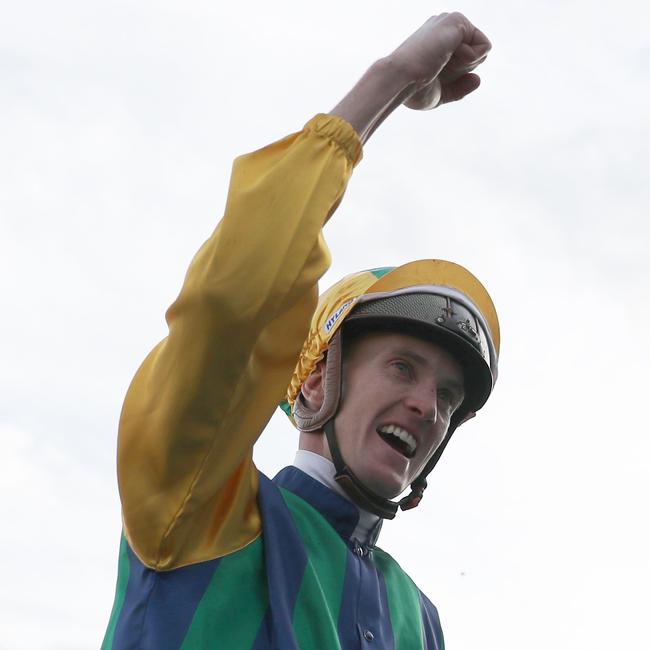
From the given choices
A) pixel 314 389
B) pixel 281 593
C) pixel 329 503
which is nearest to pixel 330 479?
pixel 329 503

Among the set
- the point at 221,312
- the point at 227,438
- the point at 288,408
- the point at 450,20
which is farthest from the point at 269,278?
the point at 288,408

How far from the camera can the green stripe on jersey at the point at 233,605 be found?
3719 mm

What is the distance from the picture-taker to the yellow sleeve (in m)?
3.48

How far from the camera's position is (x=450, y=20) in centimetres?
413

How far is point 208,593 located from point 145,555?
0.78 feet

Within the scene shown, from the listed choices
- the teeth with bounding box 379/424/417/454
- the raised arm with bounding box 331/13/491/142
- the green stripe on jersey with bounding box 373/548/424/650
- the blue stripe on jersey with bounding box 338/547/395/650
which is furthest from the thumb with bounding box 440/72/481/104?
the green stripe on jersey with bounding box 373/548/424/650

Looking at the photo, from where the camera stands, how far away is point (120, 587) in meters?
3.86

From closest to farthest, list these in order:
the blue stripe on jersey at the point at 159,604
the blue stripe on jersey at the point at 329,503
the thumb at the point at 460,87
Answer: the blue stripe on jersey at the point at 159,604 → the thumb at the point at 460,87 → the blue stripe on jersey at the point at 329,503

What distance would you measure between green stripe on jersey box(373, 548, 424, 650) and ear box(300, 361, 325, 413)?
0.65 meters

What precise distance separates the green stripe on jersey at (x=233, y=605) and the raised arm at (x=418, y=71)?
1440mm

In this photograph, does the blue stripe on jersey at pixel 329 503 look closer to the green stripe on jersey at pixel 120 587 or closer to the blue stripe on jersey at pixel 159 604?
the blue stripe on jersey at pixel 159 604

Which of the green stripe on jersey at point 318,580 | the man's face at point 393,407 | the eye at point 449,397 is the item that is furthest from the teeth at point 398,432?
the green stripe on jersey at point 318,580

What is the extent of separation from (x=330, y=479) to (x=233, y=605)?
899mm

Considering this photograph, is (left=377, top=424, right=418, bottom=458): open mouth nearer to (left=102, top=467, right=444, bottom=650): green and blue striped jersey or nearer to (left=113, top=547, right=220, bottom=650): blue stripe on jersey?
(left=102, top=467, right=444, bottom=650): green and blue striped jersey
